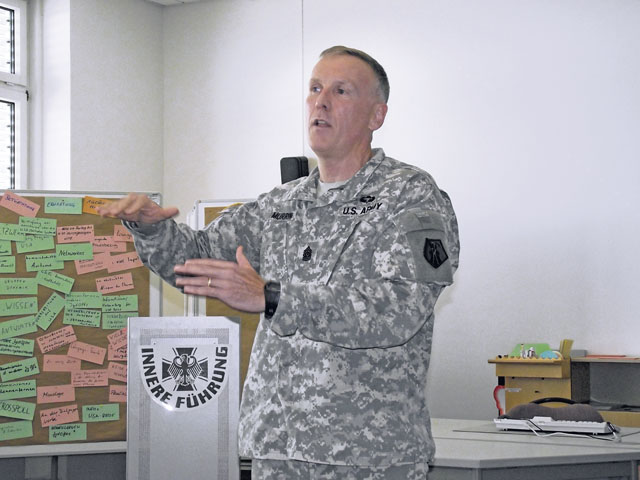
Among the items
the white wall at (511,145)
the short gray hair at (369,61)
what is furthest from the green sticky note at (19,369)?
the white wall at (511,145)

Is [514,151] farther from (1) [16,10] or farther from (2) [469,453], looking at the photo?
(1) [16,10]

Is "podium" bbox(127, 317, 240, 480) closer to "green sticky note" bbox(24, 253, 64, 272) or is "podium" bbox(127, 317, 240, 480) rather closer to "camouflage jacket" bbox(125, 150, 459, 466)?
"green sticky note" bbox(24, 253, 64, 272)

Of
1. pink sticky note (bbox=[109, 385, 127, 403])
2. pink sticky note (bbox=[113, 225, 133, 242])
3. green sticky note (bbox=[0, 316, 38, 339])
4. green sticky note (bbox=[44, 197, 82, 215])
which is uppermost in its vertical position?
green sticky note (bbox=[44, 197, 82, 215])

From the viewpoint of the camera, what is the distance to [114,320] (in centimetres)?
361

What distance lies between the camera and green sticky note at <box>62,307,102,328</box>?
3.58m

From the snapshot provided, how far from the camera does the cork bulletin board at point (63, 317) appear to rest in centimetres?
353

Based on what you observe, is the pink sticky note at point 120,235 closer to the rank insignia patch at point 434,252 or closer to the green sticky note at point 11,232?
the green sticky note at point 11,232

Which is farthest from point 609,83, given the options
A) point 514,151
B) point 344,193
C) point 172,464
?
point 344,193

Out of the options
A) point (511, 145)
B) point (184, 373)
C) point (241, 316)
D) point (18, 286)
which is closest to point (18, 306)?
point (18, 286)

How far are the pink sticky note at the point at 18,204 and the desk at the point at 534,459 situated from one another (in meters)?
1.88

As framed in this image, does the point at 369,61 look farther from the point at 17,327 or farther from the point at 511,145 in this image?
the point at 511,145

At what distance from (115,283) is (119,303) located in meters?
0.08

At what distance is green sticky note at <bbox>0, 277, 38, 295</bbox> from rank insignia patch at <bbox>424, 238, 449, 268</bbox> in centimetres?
240

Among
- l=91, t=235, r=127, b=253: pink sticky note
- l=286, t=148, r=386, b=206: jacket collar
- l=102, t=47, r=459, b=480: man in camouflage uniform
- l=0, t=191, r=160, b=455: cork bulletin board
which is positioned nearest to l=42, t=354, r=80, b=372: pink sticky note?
l=0, t=191, r=160, b=455: cork bulletin board
